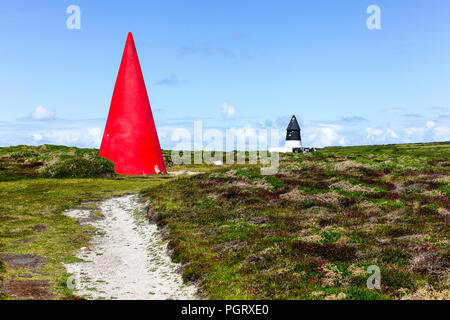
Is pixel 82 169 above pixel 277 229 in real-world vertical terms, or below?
above

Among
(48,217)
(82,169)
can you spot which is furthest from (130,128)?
(48,217)

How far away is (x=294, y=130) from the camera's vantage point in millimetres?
68625

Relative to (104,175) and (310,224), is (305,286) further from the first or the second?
(104,175)

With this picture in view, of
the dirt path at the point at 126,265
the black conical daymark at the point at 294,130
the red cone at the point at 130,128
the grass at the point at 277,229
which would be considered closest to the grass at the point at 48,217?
the grass at the point at 277,229

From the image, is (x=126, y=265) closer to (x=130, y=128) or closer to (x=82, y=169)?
(x=130, y=128)

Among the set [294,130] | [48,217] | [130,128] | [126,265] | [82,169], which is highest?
[294,130]

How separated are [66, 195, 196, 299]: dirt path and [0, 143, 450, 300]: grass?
51cm

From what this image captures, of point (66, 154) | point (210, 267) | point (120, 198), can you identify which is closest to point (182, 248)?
point (210, 267)

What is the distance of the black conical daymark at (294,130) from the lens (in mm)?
68375

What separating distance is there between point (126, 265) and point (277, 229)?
5.74 metres

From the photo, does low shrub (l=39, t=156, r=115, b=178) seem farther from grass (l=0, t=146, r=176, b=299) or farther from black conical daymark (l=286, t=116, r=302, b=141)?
black conical daymark (l=286, t=116, r=302, b=141)

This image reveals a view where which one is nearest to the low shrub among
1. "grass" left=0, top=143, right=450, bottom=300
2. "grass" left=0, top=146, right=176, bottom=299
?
"grass" left=0, top=146, right=176, bottom=299

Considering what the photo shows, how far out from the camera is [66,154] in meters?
38.3

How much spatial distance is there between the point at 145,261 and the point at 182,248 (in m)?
1.37
